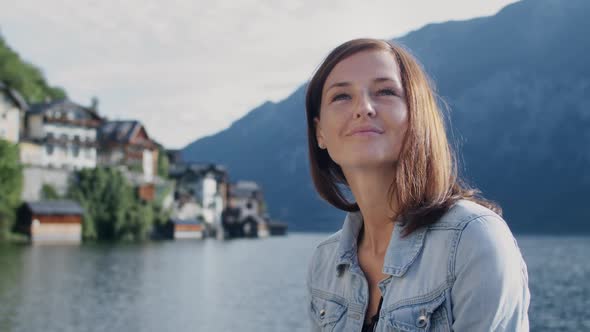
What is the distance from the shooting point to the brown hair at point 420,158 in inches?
81.0

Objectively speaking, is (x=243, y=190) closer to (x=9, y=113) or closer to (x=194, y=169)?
(x=194, y=169)

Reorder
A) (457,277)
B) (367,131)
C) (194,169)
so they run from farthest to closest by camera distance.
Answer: (194,169) → (367,131) → (457,277)

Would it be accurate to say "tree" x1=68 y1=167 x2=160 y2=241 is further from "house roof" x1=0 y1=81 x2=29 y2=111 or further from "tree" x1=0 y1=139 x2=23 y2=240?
"tree" x1=0 y1=139 x2=23 y2=240

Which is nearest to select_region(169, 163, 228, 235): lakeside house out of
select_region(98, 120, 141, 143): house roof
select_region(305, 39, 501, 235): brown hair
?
select_region(98, 120, 141, 143): house roof

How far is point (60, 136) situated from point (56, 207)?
440 inches

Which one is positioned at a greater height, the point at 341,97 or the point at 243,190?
the point at 243,190

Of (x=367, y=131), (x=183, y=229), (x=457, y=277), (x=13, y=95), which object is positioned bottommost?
(x=183, y=229)

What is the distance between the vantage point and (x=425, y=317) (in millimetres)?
1919

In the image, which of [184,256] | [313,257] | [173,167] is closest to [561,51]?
[173,167]

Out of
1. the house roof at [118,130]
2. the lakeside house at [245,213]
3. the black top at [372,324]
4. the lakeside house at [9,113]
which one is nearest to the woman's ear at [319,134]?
the black top at [372,324]

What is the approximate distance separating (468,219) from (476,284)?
0.57ft

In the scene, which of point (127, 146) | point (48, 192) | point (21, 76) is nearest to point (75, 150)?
point (127, 146)

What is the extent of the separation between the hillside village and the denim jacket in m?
52.2

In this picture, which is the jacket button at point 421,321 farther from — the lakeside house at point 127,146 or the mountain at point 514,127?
the mountain at point 514,127
